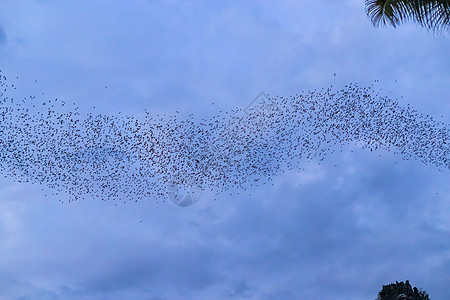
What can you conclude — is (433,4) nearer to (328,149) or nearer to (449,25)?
(449,25)

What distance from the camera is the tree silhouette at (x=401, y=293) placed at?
59531mm

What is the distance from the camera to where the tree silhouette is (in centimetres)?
5953

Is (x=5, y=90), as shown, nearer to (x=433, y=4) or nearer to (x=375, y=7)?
(x=375, y=7)

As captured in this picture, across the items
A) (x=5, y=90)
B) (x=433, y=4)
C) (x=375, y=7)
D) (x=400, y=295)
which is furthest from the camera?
(x=400, y=295)

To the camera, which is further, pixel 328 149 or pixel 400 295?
pixel 400 295

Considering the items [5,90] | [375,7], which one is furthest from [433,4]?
[5,90]

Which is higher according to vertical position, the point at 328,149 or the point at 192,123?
the point at 192,123

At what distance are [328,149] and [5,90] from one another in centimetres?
1961

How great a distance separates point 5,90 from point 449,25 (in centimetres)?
2255

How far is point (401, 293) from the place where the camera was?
6025 cm

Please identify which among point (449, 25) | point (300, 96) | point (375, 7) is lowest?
point (449, 25)

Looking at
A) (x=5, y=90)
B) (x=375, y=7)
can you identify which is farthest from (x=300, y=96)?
(x=5, y=90)

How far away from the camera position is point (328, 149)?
28.8 metres

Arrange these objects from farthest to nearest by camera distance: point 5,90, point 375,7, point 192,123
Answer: point 192,123
point 5,90
point 375,7
